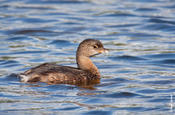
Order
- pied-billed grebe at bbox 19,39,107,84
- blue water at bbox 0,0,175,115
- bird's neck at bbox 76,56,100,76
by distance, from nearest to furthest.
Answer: blue water at bbox 0,0,175,115
pied-billed grebe at bbox 19,39,107,84
bird's neck at bbox 76,56,100,76

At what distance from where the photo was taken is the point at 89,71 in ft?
36.4

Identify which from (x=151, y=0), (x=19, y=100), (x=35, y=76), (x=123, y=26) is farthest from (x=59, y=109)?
(x=151, y=0)

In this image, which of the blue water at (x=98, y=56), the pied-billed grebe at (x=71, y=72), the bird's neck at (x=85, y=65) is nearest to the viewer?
the blue water at (x=98, y=56)

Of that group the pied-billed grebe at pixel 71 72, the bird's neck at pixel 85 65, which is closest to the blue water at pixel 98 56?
the pied-billed grebe at pixel 71 72

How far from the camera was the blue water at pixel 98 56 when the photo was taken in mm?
8727

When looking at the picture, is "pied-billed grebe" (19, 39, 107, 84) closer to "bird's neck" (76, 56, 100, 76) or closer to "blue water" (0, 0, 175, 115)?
"bird's neck" (76, 56, 100, 76)

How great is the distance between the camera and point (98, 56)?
13914mm

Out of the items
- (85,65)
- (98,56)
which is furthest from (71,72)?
(98,56)

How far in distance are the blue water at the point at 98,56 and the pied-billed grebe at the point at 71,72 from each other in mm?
214

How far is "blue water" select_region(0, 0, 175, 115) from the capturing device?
8727mm

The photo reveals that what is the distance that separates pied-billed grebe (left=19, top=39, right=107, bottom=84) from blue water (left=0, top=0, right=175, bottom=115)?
214 millimetres

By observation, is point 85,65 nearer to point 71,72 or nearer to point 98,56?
point 71,72

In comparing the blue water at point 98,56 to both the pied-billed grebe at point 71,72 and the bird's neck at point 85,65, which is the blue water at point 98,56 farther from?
the bird's neck at point 85,65

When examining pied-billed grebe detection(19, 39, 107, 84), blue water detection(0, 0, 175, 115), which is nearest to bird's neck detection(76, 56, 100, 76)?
pied-billed grebe detection(19, 39, 107, 84)
